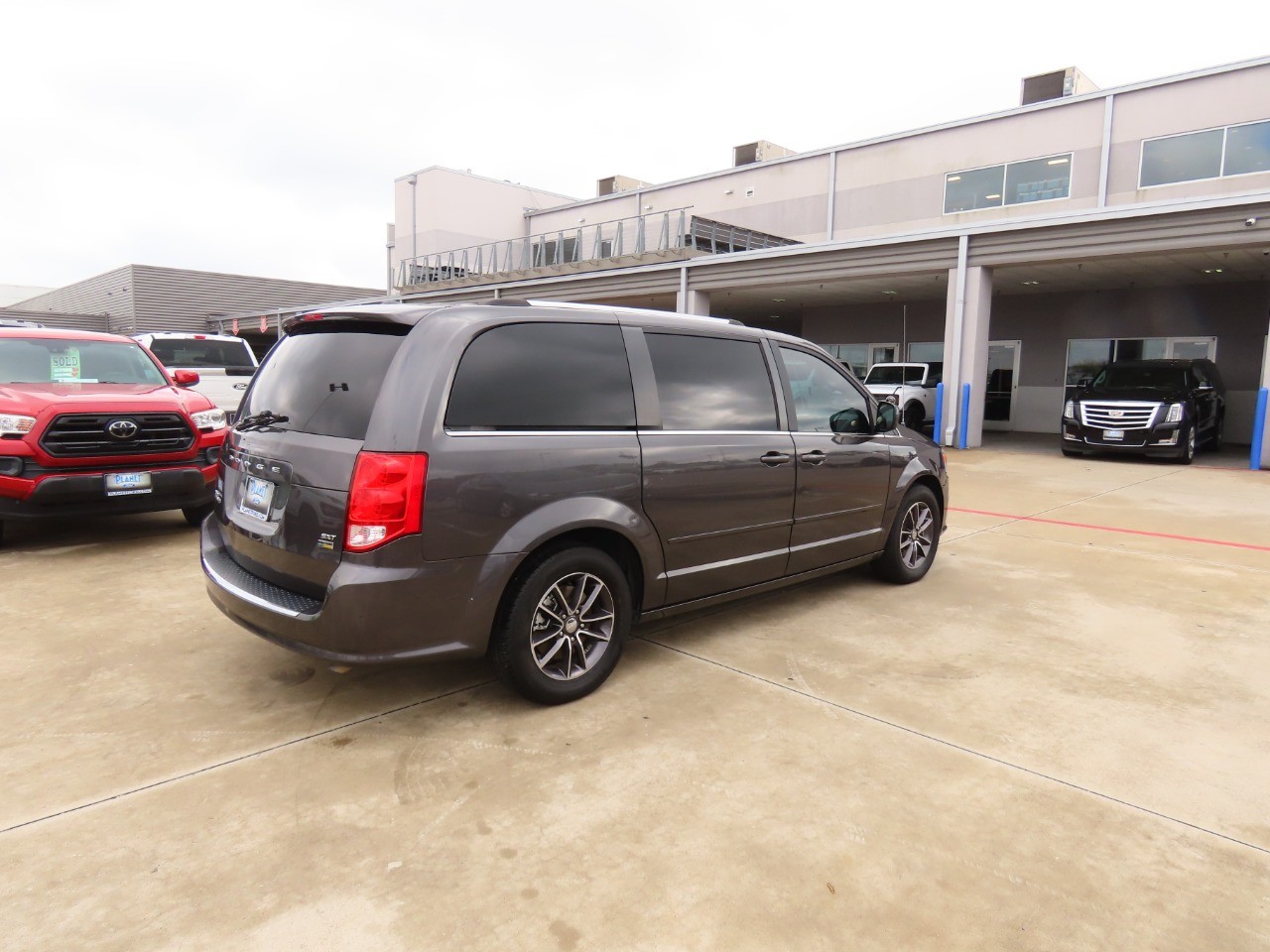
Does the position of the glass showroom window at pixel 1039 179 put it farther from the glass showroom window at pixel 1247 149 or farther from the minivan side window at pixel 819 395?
the minivan side window at pixel 819 395

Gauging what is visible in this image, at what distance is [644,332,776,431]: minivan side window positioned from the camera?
3.67 metres

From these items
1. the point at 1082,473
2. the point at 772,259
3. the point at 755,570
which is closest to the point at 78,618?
the point at 755,570

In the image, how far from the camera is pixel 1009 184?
2041 centimetres

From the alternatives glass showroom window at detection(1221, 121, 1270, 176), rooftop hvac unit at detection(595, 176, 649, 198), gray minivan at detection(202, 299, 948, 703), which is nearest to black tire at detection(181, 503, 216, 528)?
gray minivan at detection(202, 299, 948, 703)

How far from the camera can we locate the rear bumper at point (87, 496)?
5391mm

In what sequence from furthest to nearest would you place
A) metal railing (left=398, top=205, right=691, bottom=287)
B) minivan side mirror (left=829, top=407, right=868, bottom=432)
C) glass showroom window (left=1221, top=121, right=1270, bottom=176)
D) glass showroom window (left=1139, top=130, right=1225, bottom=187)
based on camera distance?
metal railing (left=398, top=205, right=691, bottom=287) → glass showroom window (left=1139, top=130, right=1225, bottom=187) → glass showroom window (left=1221, top=121, right=1270, bottom=176) → minivan side mirror (left=829, top=407, right=868, bottom=432)

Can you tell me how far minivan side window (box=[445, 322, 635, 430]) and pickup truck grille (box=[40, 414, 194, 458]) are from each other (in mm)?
4284

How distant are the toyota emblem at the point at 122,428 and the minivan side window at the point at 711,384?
4.49m

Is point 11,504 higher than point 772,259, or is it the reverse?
point 772,259

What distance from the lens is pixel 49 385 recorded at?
243 inches

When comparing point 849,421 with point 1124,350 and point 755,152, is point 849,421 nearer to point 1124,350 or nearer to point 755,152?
point 1124,350

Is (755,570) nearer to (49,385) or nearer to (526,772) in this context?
(526,772)

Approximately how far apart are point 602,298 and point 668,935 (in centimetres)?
1923

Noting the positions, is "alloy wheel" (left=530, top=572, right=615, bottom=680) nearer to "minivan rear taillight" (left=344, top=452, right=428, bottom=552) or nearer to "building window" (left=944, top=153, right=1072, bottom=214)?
"minivan rear taillight" (left=344, top=452, right=428, bottom=552)
